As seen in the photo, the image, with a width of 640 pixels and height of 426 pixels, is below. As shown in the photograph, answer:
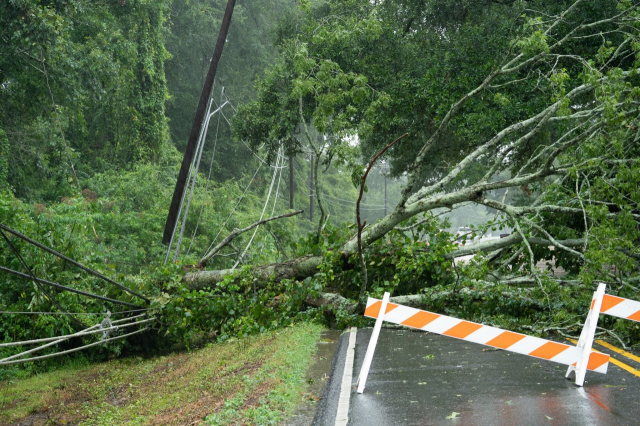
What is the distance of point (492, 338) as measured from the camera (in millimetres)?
5887

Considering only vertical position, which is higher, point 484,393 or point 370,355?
point 370,355

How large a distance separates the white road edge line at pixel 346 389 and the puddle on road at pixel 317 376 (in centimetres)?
23

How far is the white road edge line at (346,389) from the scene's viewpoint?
5164mm

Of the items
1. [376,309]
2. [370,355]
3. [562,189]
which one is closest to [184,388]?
[370,355]

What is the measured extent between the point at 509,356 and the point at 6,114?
17.8 metres

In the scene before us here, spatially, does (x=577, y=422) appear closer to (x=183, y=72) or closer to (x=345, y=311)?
(x=345, y=311)

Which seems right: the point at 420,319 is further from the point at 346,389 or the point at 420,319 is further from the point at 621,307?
the point at 621,307

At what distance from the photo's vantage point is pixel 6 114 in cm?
1978

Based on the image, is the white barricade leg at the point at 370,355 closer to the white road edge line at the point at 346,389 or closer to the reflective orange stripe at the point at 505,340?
the white road edge line at the point at 346,389

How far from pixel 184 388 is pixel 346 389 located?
Result: 2.45 meters

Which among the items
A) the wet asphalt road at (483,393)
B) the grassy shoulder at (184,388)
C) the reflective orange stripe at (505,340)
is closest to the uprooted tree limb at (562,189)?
the grassy shoulder at (184,388)

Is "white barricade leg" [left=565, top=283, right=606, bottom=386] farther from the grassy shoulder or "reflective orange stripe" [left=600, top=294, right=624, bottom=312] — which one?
the grassy shoulder

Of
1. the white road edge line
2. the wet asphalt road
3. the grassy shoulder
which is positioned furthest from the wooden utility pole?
the wet asphalt road

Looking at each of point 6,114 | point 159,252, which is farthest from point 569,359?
point 6,114
